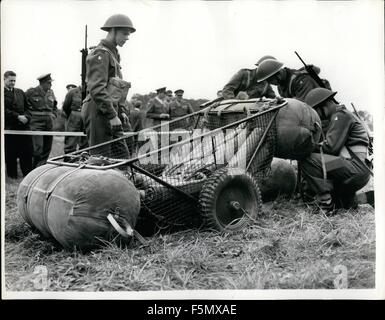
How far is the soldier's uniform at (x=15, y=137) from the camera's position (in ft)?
16.8

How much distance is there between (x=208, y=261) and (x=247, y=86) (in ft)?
10.1

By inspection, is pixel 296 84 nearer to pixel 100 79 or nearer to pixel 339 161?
pixel 339 161

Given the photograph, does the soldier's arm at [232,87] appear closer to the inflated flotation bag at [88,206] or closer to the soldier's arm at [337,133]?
the soldier's arm at [337,133]

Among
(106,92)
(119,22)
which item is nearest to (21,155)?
(106,92)

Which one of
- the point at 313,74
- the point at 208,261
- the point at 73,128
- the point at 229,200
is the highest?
the point at 313,74

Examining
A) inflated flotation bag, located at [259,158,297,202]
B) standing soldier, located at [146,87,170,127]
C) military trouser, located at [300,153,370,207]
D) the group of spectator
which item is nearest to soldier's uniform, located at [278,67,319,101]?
inflated flotation bag, located at [259,158,297,202]

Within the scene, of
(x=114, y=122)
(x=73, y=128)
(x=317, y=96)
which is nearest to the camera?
(x=114, y=122)

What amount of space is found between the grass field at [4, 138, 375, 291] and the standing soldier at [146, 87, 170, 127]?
232 inches

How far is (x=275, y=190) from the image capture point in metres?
6.49

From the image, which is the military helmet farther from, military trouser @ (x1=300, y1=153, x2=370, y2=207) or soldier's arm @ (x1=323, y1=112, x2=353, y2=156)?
military trouser @ (x1=300, y1=153, x2=370, y2=207)

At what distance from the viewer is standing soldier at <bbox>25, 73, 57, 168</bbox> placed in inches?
262

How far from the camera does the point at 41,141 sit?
7.15 meters

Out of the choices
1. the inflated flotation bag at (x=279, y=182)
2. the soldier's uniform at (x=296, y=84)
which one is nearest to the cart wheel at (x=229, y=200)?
the inflated flotation bag at (x=279, y=182)

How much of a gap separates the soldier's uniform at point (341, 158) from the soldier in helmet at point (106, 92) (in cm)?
221
